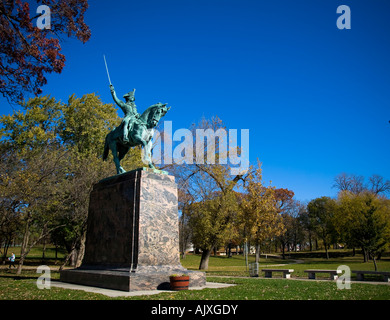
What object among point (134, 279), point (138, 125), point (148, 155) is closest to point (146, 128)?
point (138, 125)

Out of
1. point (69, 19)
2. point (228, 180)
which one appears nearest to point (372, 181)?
point (228, 180)

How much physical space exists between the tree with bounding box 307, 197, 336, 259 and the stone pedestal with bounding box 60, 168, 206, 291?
51301 mm

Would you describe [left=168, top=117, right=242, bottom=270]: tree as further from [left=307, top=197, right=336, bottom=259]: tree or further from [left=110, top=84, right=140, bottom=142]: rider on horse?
[left=307, top=197, right=336, bottom=259]: tree

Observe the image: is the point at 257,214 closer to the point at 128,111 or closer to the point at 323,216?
the point at 128,111

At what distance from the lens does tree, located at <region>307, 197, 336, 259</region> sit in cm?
5771

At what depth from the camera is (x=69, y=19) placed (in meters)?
10.0

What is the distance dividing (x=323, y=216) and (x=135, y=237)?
57515 millimetres

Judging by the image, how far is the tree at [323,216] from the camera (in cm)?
5771

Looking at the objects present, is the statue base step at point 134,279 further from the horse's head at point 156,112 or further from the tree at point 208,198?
the tree at point 208,198

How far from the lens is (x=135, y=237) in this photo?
10.5 meters

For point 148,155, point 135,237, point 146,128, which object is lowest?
point 135,237

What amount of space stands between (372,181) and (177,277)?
55813 millimetres

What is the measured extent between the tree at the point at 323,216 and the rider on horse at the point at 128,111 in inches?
2031
